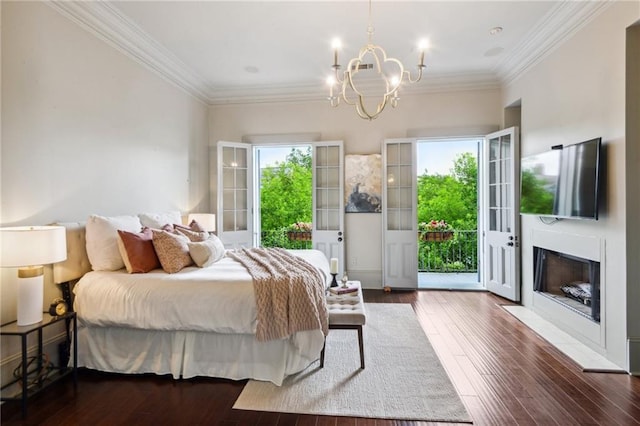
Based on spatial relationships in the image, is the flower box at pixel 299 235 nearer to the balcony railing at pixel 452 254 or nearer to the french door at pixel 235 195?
the french door at pixel 235 195

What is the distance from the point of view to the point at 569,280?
3.56 meters

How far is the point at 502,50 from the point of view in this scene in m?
4.09

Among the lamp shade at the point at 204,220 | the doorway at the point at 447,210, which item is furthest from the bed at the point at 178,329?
the doorway at the point at 447,210

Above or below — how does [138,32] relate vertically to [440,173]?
above

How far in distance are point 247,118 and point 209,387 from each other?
4.26 m

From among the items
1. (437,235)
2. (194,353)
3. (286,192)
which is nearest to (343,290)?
(194,353)

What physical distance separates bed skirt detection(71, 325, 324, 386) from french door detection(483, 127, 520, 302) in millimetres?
3326

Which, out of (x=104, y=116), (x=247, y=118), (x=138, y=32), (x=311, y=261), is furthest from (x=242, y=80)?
(x=311, y=261)

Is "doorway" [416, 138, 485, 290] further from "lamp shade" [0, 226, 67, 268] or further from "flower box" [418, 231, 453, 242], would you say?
"lamp shade" [0, 226, 67, 268]

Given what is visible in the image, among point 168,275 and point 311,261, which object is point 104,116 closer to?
point 168,275

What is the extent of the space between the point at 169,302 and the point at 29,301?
905 millimetres

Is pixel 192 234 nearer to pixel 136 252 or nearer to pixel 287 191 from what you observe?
pixel 136 252

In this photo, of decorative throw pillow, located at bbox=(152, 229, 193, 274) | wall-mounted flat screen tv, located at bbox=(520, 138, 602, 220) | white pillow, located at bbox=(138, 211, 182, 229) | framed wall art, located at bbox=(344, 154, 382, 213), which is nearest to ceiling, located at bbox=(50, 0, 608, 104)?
wall-mounted flat screen tv, located at bbox=(520, 138, 602, 220)

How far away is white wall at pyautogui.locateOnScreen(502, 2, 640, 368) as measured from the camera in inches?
104
